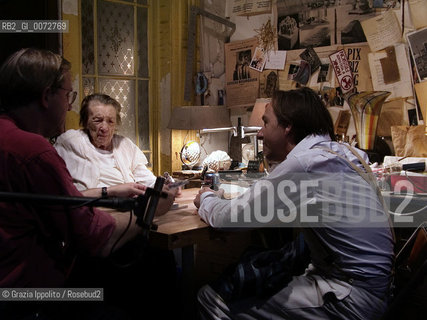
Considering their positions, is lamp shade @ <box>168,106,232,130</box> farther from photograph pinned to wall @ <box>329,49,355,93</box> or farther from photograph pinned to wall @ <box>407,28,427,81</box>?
photograph pinned to wall @ <box>407,28,427,81</box>

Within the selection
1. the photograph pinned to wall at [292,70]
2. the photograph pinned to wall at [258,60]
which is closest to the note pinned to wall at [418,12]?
the photograph pinned to wall at [292,70]

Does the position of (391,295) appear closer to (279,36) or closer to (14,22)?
(279,36)

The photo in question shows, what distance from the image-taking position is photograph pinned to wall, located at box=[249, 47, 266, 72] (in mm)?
4285

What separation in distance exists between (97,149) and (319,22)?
2.09 m

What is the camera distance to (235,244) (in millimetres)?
2781

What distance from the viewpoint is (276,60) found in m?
4.16

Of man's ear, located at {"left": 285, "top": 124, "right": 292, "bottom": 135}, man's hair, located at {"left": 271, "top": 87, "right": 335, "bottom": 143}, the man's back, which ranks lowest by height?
the man's back

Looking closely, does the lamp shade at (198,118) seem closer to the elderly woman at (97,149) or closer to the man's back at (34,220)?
the elderly woman at (97,149)

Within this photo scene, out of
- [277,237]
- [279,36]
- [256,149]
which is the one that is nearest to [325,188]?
[277,237]

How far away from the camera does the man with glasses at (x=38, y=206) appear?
133cm

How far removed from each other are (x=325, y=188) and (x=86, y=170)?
1735 mm

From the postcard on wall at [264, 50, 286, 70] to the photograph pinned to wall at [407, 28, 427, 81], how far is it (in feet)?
3.73

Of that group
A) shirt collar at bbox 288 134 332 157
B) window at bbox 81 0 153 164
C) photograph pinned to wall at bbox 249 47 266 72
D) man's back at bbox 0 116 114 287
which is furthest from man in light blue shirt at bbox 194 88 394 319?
window at bbox 81 0 153 164

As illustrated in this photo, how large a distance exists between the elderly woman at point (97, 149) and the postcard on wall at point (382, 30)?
1988 mm
